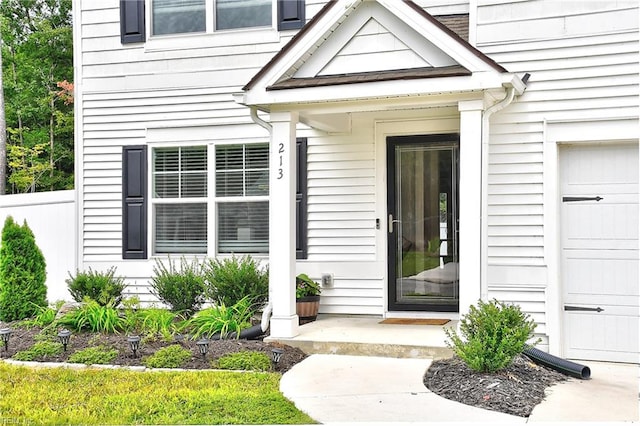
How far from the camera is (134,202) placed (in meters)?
9.98

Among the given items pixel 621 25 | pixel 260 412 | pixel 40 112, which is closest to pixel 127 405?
pixel 260 412

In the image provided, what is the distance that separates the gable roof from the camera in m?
6.91

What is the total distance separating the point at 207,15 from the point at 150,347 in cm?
440

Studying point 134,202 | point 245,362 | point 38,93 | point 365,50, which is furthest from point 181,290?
point 38,93

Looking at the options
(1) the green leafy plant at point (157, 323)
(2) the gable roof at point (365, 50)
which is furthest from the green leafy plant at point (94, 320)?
(2) the gable roof at point (365, 50)

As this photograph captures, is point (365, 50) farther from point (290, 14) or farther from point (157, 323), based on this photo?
point (157, 323)

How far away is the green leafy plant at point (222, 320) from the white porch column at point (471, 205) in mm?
2508

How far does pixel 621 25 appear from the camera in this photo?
7352 mm

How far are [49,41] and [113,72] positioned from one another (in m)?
12.4

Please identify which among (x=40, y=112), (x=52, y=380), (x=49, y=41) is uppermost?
(x=49, y=41)

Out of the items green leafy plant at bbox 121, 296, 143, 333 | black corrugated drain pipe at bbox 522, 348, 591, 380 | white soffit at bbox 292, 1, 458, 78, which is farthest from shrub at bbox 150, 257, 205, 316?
black corrugated drain pipe at bbox 522, 348, 591, 380

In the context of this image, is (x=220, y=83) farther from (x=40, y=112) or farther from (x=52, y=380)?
(x=40, y=112)

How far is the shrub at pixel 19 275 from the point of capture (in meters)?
9.55

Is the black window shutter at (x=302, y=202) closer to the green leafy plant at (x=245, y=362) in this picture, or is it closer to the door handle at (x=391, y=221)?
the door handle at (x=391, y=221)
